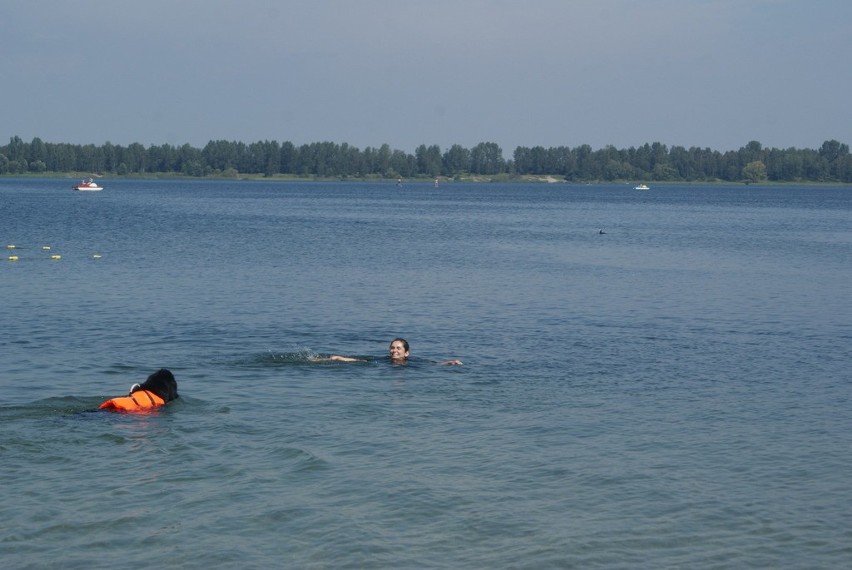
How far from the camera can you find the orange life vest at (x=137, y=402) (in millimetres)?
19906

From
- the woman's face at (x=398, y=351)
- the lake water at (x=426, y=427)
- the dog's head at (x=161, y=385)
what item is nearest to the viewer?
the lake water at (x=426, y=427)

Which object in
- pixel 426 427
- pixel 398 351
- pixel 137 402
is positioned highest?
pixel 398 351

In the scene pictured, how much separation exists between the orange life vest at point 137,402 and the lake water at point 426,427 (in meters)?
0.20

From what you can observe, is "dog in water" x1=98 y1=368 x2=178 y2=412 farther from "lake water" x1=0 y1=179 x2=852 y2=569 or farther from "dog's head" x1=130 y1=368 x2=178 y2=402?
"lake water" x1=0 y1=179 x2=852 y2=569

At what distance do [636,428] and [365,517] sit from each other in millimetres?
6981

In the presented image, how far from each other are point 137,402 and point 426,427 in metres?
5.54

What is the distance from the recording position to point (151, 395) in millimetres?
20188

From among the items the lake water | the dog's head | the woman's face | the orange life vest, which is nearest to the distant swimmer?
the woman's face

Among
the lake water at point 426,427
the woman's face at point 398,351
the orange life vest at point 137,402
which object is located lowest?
the lake water at point 426,427

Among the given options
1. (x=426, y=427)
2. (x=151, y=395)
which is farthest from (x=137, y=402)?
(x=426, y=427)

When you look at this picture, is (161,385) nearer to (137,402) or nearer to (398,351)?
(137,402)

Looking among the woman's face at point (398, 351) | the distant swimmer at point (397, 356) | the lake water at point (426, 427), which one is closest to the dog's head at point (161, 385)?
the lake water at point (426, 427)

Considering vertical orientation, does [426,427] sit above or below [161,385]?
below

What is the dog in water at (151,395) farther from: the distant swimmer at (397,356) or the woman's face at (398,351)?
the woman's face at (398,351)
